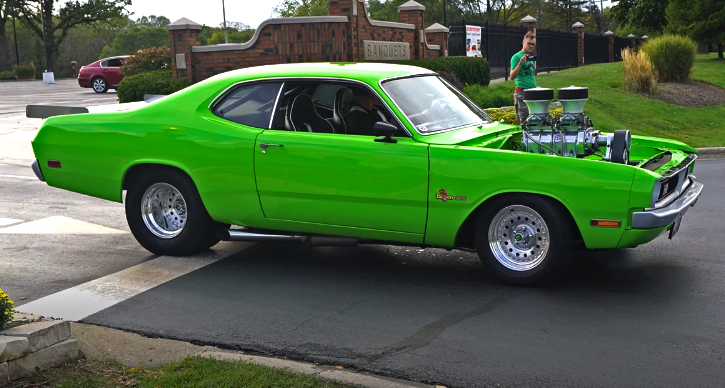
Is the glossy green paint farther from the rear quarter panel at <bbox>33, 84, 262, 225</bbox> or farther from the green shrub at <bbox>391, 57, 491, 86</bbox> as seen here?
the green shrub at <bbox>391, 57, 491, 86</bbox>

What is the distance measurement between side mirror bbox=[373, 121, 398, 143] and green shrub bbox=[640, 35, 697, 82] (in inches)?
875

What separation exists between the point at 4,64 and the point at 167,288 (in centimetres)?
7016

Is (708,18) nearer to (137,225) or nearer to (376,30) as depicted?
(376,30)

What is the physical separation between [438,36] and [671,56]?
725 centimetres

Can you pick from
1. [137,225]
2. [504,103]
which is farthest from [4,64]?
[137,225]

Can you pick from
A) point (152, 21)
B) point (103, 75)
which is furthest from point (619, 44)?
point (152, 21)

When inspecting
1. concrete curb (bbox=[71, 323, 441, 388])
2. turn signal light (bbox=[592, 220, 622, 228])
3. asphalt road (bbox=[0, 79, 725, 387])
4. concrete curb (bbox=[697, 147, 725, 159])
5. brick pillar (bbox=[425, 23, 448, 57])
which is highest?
brick pillar (bbox=[425, 23, 448, 57])

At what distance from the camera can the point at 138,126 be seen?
24.1ft

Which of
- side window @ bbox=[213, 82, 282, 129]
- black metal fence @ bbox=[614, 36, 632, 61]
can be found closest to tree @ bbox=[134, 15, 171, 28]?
black metal fence @ bbox=[614, 36, 632, 61]

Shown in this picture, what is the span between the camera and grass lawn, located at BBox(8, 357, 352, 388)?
4438mm

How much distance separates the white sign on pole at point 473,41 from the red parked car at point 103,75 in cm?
1645

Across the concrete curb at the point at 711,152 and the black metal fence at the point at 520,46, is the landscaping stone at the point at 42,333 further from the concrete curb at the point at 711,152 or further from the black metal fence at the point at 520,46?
the black metal fence at the point at 520,46

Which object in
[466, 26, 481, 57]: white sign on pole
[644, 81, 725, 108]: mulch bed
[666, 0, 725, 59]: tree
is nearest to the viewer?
[644, 81, 725, 108]: mulch bed

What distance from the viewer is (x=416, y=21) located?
25.4 meters
